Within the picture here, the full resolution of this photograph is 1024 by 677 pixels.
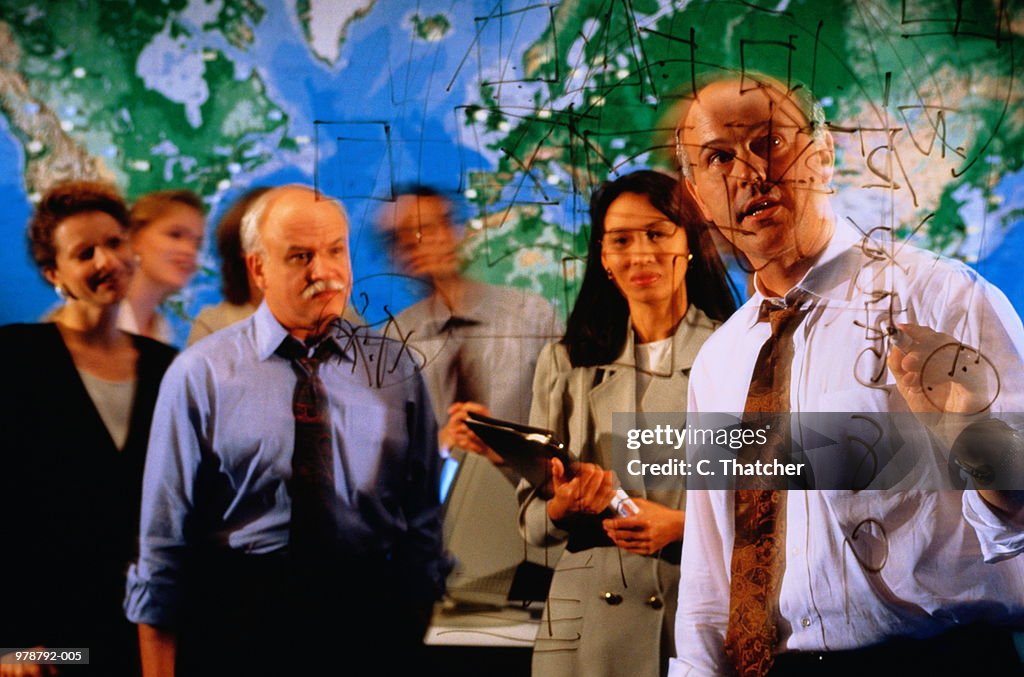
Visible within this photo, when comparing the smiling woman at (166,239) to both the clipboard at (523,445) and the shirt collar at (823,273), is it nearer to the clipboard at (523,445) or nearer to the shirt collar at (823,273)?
the clipboard at (523,445)

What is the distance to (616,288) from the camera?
260 centimetres

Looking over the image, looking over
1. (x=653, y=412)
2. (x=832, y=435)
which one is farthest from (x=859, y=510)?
(x=653, y=412)

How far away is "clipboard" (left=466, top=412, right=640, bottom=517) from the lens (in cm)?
260

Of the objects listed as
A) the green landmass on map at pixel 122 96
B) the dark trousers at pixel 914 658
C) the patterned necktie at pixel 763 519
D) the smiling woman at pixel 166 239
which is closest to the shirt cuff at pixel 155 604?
the smiling woman at pixel 166 239

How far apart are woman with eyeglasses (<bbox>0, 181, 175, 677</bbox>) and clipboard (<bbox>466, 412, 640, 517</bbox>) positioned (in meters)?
0.92

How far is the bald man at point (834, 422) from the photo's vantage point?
2.49 m

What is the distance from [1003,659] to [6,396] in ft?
9.26

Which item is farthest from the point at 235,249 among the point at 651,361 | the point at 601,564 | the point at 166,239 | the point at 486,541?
the point at 601,564

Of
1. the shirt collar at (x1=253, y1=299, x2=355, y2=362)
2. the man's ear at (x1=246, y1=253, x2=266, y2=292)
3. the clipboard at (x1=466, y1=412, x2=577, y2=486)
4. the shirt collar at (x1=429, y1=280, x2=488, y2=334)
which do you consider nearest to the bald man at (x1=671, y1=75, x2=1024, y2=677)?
the clipboard at (x1=466, y1=412, x2=577, y2=486)

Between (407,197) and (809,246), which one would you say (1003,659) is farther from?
(407,197)

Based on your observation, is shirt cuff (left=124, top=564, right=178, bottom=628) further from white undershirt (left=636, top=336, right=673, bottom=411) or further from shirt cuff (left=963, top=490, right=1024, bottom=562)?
shirt cuff (left=963, top=490, right=1024, bottom=562)

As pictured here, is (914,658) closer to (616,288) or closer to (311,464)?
(616,288)

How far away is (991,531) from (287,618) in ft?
6.26

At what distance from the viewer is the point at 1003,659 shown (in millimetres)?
2512
